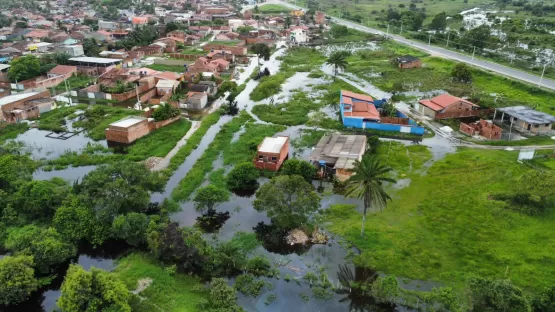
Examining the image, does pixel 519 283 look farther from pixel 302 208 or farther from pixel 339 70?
pixel 339 70

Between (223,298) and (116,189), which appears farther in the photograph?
(116,189)

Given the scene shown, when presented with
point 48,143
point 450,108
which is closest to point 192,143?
point 48,143

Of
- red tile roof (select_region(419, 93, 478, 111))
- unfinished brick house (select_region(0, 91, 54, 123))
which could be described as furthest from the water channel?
red tile roof (select_region(419, 93, 478, 111))

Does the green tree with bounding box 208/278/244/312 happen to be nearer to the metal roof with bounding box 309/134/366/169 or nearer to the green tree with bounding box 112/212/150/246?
the green tree with bounding box 112/212/150/246

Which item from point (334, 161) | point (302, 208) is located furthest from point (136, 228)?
point (334, 161)

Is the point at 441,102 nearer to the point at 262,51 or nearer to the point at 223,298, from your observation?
the point at 223,298

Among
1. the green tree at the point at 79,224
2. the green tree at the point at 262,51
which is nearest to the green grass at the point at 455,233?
the green tree at the point at 79,224

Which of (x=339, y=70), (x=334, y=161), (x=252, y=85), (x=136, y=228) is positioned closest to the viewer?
(x=136, y=228)
